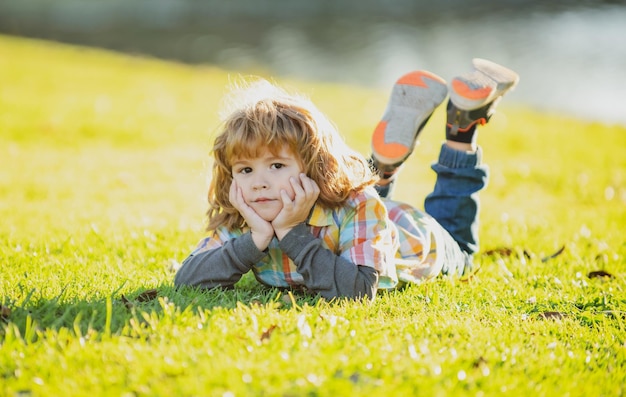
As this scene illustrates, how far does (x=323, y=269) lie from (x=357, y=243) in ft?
0.79

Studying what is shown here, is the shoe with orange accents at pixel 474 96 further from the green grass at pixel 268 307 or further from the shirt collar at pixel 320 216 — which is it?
the shirt collar at pixel 320 216

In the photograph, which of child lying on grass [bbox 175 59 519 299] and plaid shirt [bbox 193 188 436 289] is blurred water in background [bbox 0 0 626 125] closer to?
plaid shirt [bbox 193 188 436 289]

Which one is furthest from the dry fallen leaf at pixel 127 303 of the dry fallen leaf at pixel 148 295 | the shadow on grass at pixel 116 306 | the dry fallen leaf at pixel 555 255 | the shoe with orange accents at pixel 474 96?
the dry fallen leaf at pixel 555 255

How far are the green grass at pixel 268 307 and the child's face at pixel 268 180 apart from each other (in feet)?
1.53

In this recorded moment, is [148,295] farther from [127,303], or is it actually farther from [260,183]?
[260,183]

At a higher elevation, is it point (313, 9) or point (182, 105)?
point (313, 9)

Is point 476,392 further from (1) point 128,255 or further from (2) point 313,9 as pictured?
(2) point 313,9

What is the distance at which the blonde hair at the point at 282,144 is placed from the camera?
11.3 ft

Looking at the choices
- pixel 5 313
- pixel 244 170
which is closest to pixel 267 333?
pixel 244 170

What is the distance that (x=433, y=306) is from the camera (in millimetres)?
3578

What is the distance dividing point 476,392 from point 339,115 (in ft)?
33.4

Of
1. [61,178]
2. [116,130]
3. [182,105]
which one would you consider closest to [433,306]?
[61,178]

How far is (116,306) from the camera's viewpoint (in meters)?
3.19

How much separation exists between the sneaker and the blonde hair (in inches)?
25.0
